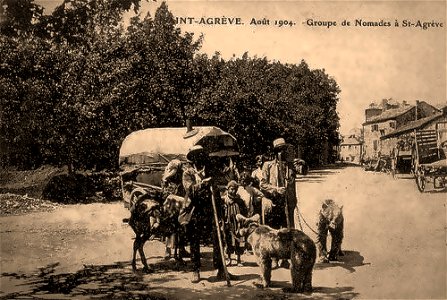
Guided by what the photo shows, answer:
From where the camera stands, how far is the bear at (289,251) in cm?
547

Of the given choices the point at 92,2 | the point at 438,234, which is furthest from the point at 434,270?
the point at 92,2

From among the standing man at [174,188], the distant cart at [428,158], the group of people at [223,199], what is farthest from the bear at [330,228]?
the distant cart at [428,158]

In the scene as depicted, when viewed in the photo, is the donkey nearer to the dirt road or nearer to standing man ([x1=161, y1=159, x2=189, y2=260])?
standing man ([x1=161, y1=159, x2=189, y2=260])

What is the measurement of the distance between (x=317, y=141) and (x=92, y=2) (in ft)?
48.0

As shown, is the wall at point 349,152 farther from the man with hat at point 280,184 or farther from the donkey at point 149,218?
the donkey at point 149,218

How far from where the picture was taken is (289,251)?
5551 mm

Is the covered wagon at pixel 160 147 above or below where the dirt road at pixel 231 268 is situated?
above

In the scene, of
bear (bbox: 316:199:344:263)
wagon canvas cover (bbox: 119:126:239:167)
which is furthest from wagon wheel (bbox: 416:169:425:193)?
wagon canvas cover (bbox: 119:126:239:167)

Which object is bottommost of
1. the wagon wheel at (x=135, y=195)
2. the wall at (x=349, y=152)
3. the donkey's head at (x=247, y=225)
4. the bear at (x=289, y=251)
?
the bear at (x=289, y=251)

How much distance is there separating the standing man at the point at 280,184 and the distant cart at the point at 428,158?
12.3 feet

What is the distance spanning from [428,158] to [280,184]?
18.0ft

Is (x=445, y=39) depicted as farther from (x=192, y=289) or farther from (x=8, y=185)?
(x=8, y=185)

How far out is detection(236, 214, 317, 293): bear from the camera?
5469 millimetres

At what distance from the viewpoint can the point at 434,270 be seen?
687 cm
